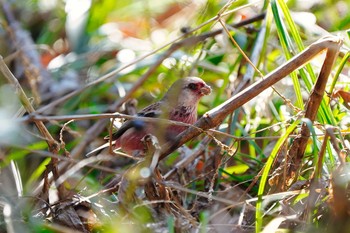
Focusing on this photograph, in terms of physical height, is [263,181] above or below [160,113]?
below

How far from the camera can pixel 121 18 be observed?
5.59 metres

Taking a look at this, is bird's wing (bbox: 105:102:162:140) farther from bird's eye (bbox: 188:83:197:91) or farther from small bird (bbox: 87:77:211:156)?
bird's eye (bbox: 188:83:197:91)

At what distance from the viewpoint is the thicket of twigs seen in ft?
8.22

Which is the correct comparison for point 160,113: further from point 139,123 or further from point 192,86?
point 192,86

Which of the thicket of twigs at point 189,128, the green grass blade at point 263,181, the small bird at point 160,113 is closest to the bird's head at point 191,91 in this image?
the small bird at point 160,113

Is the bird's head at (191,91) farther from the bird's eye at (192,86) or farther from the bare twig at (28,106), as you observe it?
the bare twig at (28,106)

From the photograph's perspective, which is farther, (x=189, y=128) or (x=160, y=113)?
(x=160, y=113)

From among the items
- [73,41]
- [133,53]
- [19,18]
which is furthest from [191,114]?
[19,18]

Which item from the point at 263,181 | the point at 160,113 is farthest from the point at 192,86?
the point at 263,181

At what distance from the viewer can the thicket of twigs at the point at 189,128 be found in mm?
2506

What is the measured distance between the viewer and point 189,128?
2.65 metres

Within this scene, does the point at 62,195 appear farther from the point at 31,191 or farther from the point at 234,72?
the point at 234,72

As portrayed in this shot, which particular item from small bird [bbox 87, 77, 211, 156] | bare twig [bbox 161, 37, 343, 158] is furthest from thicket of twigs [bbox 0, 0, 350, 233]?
small bird [bbox 87, 77, 211, 156]

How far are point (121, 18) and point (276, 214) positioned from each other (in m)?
3.25
